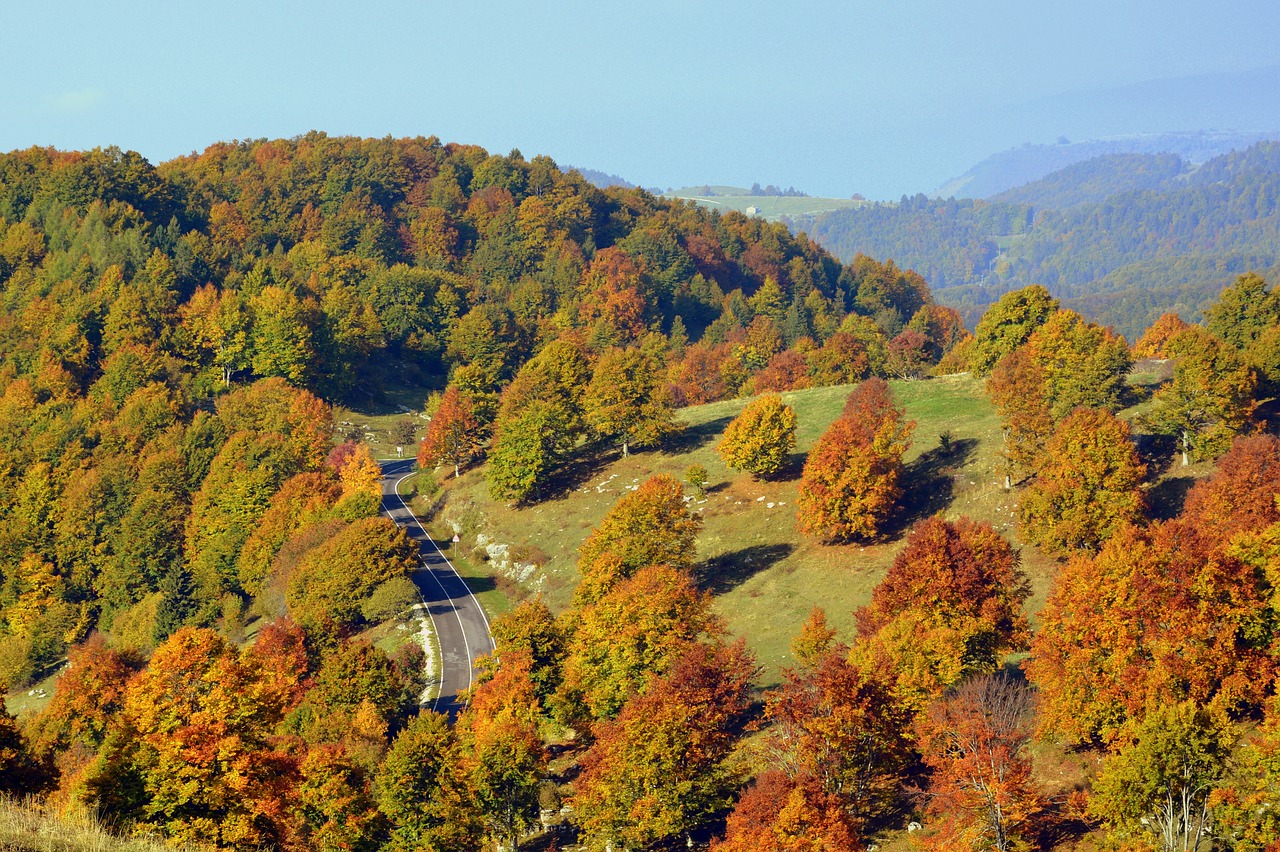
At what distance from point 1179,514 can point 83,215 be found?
155m

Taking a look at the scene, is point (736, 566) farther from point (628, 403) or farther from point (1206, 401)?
point (1206, 401)

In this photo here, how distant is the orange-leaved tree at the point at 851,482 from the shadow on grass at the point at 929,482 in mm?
1180

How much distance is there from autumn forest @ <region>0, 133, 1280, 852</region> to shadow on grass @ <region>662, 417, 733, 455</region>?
20.5 inches

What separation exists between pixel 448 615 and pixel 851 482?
1240 inches

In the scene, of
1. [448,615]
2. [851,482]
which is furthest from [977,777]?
[448,615]

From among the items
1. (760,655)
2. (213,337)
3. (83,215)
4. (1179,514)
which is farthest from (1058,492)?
(83,215)

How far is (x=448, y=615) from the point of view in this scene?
86438mm

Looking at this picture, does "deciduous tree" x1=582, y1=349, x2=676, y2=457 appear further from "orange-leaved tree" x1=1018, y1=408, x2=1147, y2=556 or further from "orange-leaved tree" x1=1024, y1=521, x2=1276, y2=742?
"orange-leaved tree" x1=1024, y1=521, x2=1276, y2=742

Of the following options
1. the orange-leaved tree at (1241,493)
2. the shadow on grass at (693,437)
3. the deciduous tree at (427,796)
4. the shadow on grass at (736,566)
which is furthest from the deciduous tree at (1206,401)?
the deciduous tree at (427,796)

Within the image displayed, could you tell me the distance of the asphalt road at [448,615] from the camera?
7606 centimetres

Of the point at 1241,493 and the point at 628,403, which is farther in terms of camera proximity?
the point at 628,403

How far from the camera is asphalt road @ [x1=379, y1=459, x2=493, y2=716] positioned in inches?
2995

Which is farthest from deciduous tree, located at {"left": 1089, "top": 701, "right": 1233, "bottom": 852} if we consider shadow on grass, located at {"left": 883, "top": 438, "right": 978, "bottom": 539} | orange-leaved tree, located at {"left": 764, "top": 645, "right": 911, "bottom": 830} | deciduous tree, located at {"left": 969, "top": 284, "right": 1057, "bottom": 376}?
deciduous tree, located at {"left": 969, "top": 284, "right": 1057, "bottom": 376}

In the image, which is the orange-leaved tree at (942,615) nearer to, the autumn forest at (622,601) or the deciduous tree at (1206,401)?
the autumn forest at (622,601)
